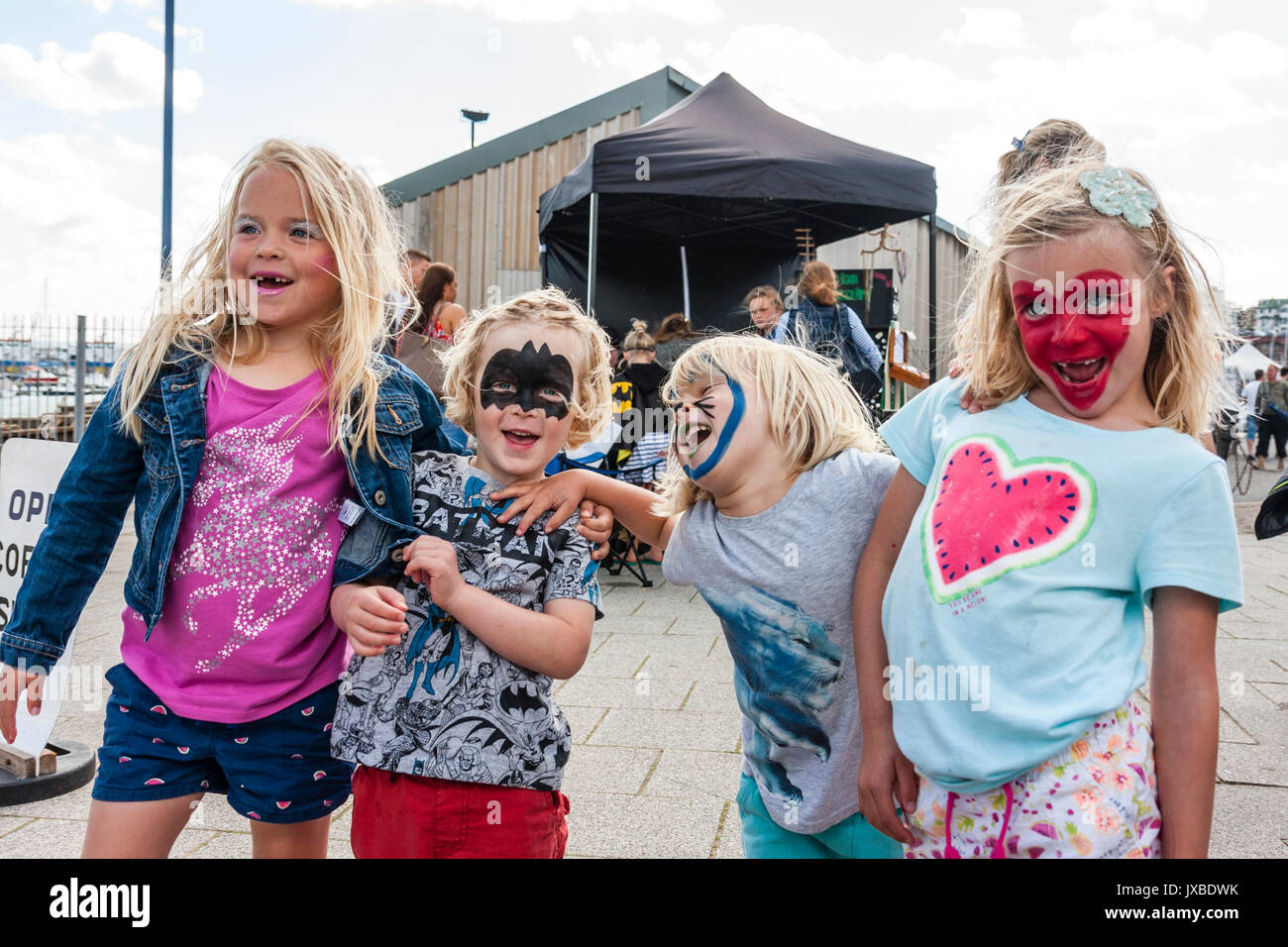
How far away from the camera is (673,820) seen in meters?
2.85

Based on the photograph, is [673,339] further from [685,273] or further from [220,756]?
[220,756]

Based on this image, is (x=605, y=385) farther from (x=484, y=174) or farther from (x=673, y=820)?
(x=484, y=174)

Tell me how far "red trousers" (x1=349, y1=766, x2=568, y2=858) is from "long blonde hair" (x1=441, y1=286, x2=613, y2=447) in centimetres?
66

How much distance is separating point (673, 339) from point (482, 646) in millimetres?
6382

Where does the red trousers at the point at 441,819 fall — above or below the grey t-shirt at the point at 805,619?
below

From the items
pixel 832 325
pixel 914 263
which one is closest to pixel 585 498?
pixel 832 325

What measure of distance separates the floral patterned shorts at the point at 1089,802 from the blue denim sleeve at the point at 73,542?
4.96 ft

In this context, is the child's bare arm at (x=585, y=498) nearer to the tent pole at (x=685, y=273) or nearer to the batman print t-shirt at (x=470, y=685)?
the batman print t-shirt at (x=470, y=685)

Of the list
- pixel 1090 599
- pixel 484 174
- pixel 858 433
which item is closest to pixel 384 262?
pixel 858 433

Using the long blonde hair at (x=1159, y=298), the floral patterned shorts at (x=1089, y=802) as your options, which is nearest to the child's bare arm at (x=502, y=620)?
the floral patterned shorts at (x=1089, y=802)

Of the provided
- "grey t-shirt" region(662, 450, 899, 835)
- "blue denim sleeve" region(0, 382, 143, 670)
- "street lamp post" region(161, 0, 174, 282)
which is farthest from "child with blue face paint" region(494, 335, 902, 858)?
"street lamp post" region(161, 0, 174, 282)

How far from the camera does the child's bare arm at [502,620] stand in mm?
1546

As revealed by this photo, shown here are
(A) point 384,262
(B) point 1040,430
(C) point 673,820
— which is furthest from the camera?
(C) point 673,820
